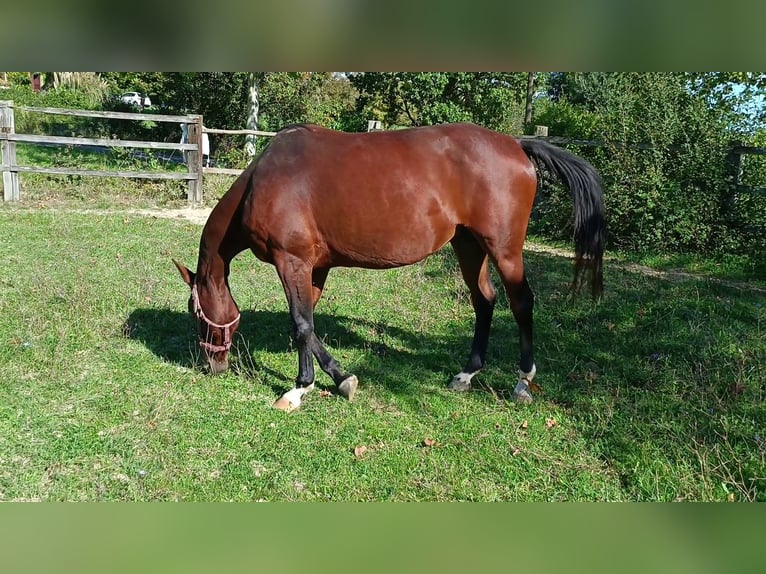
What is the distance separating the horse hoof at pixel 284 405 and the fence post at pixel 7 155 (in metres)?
10.2

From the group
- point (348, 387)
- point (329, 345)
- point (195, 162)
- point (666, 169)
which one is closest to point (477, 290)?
point (348, 387)

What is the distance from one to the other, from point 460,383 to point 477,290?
0.87m

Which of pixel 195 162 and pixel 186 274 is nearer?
pixel 186 274

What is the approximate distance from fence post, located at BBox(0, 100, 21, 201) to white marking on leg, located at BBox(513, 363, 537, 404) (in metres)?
11.5

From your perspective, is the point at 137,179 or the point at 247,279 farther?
the point at 137,179

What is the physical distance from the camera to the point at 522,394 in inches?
175

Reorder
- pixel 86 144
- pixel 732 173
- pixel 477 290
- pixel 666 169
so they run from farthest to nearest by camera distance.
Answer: pixel 86 144
pixel 666 169
pixel 732 173
pixel 477 290

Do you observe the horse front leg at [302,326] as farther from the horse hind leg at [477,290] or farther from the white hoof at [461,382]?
the horse hind leg at [477,290]

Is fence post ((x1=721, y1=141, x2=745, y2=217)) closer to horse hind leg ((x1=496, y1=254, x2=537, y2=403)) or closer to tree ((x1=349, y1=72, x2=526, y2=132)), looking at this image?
horse hind leg ((x1=496, y1=254, x2=537, y2=403))

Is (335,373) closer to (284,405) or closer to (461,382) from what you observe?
(284,405)
